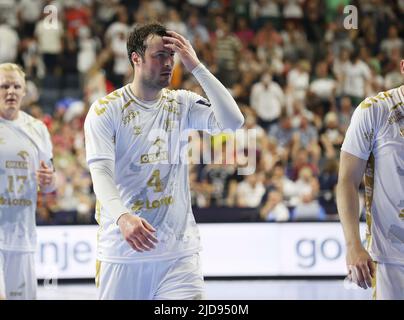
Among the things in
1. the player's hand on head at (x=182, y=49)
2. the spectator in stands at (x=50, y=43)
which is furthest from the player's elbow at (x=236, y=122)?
the spectator in stands at (x=50, y=43)

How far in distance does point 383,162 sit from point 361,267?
2.46 ft

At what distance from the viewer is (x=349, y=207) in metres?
4.96

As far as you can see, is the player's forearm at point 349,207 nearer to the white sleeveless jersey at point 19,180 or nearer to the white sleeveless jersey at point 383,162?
the white sleeveless jersey at point 383,162

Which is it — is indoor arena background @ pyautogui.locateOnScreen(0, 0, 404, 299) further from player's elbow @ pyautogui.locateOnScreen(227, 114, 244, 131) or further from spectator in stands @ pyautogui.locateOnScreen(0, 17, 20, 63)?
player's elbow @ pyautogui.locateOnScreen(227, 114, 244, 131)

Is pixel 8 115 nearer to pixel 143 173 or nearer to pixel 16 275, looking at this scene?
pixel 16 275

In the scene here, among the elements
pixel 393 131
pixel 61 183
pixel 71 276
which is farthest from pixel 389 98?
pixel 61 183

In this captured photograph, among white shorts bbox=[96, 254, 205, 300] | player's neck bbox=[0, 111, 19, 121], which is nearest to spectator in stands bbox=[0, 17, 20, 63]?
player's neck bbox=[0, 111, 19, 121]

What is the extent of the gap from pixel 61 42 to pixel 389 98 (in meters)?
13.1

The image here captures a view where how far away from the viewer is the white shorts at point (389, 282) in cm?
502

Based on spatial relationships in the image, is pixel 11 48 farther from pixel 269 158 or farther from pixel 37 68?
pixel 269 158

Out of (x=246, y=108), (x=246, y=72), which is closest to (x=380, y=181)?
(x=246, y=108)

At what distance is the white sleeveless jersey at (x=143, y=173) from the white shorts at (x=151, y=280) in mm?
57

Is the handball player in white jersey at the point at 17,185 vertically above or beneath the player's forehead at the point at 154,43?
beneath

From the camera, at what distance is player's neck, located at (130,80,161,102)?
5.86 m
